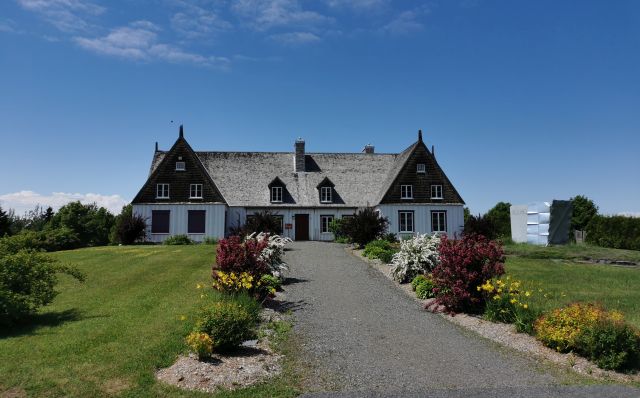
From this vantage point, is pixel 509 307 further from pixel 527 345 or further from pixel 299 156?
pixel 299 156

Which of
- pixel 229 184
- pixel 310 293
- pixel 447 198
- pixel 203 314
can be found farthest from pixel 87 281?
pixel 447 198

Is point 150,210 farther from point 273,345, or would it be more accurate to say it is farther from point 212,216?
point 273,345

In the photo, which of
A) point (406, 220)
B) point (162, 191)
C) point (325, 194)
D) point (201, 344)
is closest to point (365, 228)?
point (406, 220)

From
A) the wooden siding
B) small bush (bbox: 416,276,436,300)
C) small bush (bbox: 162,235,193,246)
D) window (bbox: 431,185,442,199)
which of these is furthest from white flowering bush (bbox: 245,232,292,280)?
window (bbox: 431,185,442,199)

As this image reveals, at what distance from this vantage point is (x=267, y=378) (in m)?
7.36

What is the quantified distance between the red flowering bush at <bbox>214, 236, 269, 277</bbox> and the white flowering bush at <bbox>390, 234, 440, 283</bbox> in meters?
5.35

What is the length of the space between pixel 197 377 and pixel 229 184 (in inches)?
1214

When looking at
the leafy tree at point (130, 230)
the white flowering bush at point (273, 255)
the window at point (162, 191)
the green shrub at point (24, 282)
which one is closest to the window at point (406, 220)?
the window at point (162, 191)

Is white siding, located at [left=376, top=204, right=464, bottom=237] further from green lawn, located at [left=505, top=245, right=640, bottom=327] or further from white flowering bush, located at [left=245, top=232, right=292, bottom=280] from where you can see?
white flowering bush, located at [left=245, top=232, right=292, bottom=280]

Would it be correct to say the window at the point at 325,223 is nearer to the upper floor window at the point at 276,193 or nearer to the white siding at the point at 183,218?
the upper floor window at the point at 276,193

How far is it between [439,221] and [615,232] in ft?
38.0

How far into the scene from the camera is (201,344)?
759cm

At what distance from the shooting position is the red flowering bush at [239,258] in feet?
40.0

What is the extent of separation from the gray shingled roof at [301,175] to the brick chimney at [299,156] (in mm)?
545
